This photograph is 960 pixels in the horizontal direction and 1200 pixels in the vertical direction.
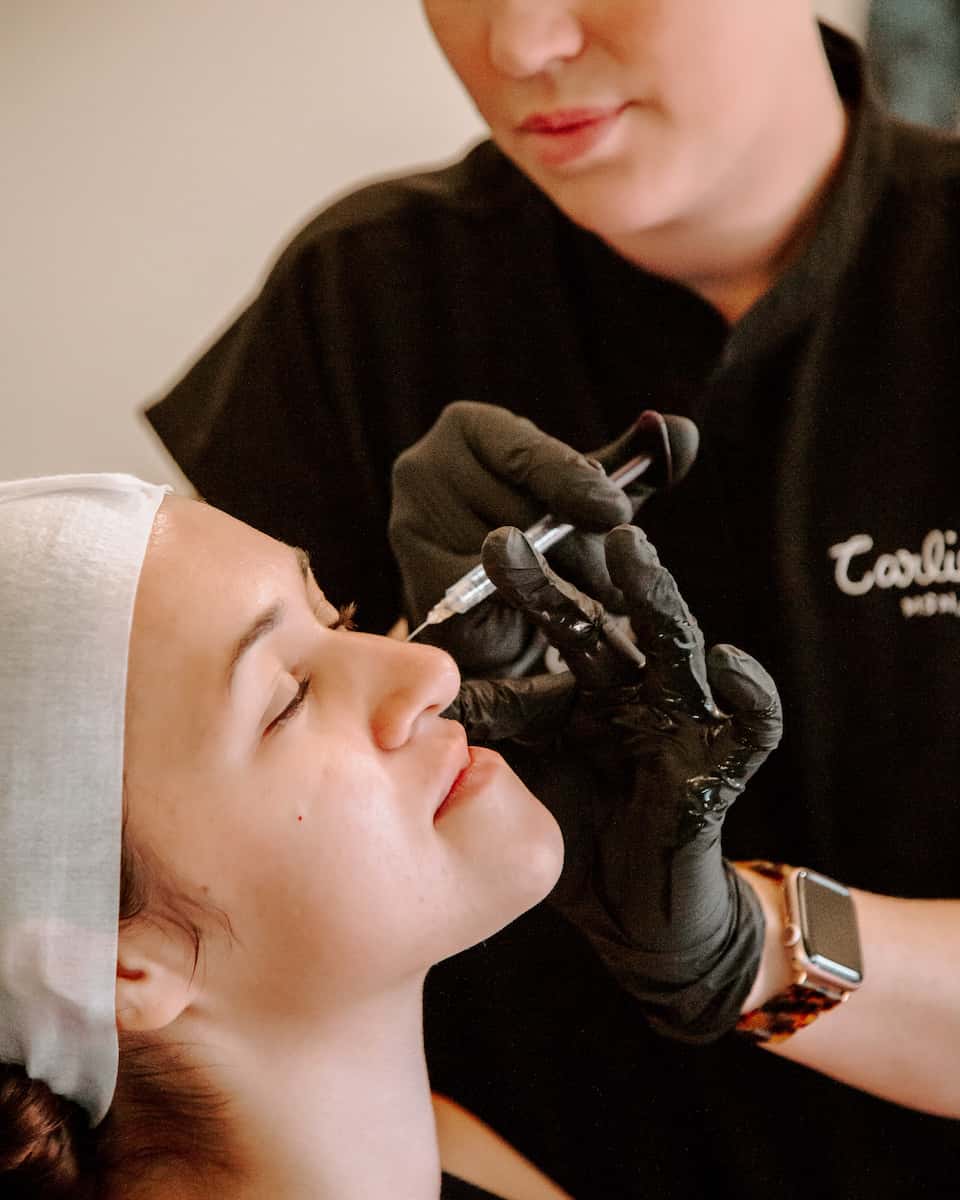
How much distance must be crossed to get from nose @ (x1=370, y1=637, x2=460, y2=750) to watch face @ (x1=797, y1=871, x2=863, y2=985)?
36cm

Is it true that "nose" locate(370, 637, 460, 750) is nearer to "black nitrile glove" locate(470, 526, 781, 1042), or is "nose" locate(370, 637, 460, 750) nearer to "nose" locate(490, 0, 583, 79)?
"black nitrile glove" locate(470, 526, 781, 1042)

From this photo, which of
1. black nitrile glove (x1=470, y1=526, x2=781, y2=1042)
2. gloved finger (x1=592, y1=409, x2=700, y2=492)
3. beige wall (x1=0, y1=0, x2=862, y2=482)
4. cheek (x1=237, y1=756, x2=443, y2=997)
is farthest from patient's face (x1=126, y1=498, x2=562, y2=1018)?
beige wall (x1=0, y1=0, x2=862, y2=482)

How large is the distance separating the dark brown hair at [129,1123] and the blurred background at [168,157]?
940 mm

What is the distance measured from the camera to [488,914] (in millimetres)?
768

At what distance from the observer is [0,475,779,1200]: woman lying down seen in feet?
2.25

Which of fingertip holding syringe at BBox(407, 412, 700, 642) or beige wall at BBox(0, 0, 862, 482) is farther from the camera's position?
beige wall at BBox(0, 0, 862, 482)

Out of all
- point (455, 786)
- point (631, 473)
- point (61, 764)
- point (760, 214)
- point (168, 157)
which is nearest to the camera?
point (61, 764)

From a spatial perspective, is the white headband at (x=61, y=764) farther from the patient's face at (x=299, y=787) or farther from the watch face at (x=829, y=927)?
the watch face at (x=829, y=927)

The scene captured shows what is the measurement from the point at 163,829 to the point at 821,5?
1508 millimetres

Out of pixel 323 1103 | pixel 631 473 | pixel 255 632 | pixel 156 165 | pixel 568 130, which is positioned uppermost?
pixel 156 165

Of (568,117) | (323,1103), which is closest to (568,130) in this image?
(568,117)

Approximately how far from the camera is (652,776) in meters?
0.86

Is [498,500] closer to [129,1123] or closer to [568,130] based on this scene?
[568,130]

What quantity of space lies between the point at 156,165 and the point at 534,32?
31.2 inches
